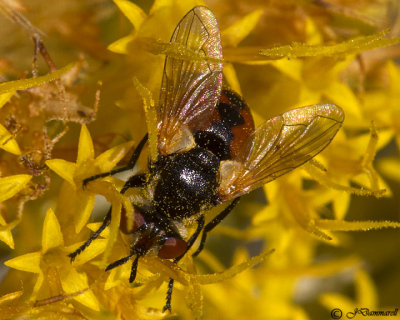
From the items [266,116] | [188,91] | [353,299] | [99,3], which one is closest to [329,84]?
[266,116]

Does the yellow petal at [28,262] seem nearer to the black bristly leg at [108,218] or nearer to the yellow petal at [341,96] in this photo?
the black bristly leg at [108,218]

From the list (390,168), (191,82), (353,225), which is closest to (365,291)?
(390,168)

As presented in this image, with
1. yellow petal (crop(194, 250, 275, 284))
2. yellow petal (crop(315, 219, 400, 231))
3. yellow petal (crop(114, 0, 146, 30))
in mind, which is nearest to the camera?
yellow petal (crop(194, 250, 275, 284))

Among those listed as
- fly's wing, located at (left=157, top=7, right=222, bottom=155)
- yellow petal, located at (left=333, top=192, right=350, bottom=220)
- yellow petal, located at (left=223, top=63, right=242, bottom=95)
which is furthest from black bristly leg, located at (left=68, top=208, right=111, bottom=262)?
yellow petal, located at (left=333, top=192, right=350, bottom=220)

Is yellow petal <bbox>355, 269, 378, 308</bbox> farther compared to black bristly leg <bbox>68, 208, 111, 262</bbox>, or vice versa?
yellow petal <bbox>355, 269, 378, 308</bbox>

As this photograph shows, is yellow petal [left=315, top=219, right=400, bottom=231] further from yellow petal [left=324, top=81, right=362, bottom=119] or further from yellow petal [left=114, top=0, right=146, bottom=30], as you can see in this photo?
yellow petal [left=114, top=0, right=146, bottom=30]

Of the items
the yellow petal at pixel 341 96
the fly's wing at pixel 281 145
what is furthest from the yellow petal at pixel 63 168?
the yellow petal at pixel 341 96

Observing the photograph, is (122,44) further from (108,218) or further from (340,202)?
(340,202)


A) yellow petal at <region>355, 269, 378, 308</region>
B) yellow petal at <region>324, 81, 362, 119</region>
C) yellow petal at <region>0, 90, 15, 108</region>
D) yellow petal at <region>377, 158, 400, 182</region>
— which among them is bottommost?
yellow petal at <region>355, 269, 378, 308</region>
